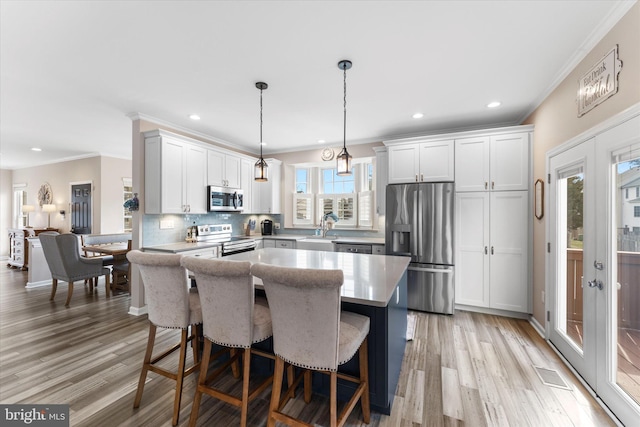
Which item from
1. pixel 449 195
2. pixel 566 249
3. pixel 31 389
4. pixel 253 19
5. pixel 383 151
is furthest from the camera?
pixel 383 151

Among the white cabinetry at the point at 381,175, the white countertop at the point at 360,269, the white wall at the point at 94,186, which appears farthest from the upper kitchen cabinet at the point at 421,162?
the white wall at the point at 94,186

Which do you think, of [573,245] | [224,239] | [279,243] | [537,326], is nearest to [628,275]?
[573,245]

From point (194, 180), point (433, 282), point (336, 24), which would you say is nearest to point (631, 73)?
point (336, 24)

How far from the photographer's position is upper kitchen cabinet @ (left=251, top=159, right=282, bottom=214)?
5.42 meters

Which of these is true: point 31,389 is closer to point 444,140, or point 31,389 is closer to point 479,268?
point 479,268

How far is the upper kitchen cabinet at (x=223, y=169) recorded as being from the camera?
440cm

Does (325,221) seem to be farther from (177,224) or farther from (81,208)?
(81,208)

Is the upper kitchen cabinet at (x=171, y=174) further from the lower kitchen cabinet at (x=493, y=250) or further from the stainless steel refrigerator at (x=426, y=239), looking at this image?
the lower kitchen cabinet at (x=493, y=250)

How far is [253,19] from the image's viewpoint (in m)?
1.86

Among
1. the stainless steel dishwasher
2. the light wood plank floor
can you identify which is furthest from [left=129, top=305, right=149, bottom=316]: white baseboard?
the stainless steel dishwasher

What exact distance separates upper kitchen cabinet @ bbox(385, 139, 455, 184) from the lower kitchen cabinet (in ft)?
1.44

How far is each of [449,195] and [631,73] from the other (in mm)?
2104

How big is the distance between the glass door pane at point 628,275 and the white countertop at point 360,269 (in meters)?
1.39

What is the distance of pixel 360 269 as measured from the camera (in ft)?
7.52
